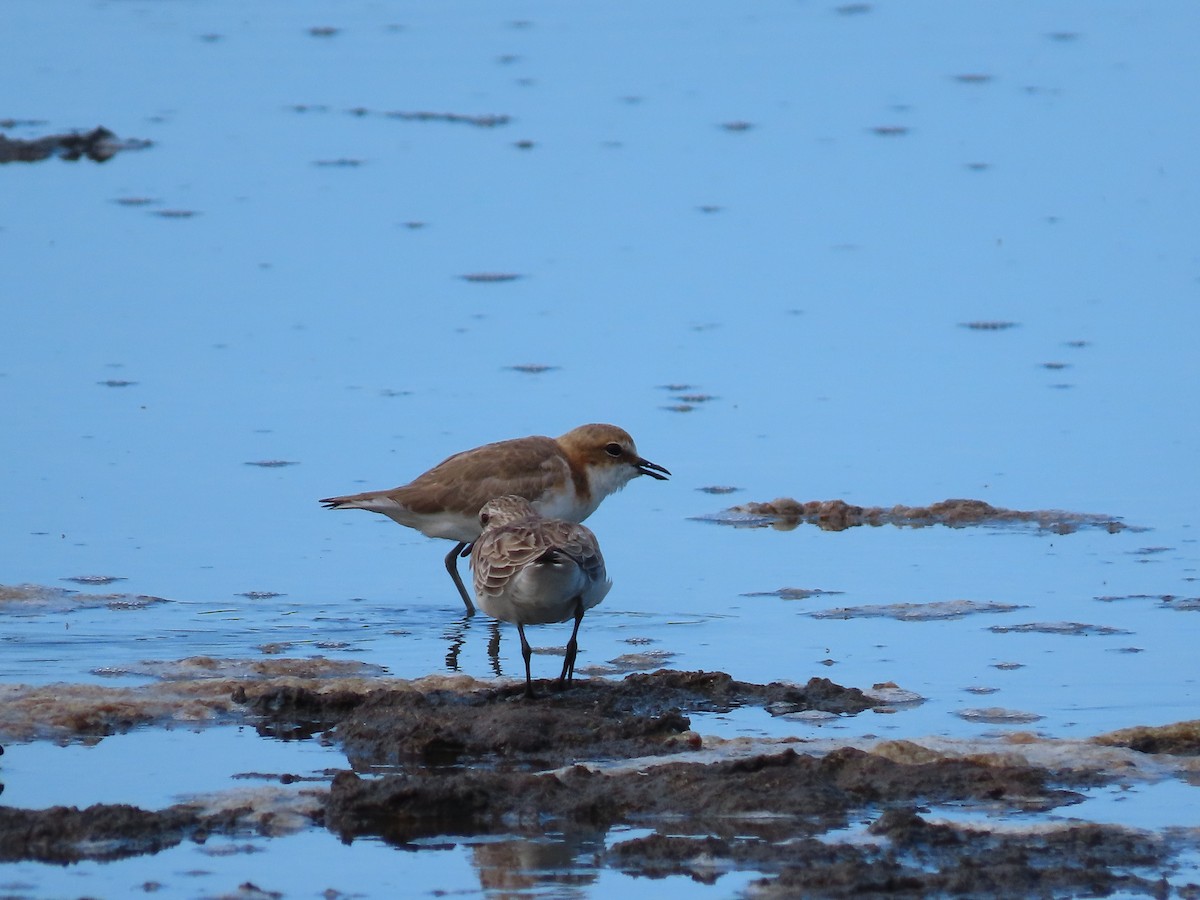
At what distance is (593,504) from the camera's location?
34.7ft

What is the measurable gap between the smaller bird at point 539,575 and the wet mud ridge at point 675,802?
14.6 inches

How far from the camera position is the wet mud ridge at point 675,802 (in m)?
5.70

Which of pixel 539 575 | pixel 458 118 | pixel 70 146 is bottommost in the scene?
pixel 539 575

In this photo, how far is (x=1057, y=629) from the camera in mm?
8695

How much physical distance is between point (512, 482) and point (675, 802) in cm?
410

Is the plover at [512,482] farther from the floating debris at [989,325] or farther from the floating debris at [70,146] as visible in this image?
the floating debris at [70,146]

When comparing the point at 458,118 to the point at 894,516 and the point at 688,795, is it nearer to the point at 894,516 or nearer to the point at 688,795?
the point at 894,516

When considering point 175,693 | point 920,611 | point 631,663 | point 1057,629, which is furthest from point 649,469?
point 175,693

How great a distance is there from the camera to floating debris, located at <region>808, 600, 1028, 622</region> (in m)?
8.95

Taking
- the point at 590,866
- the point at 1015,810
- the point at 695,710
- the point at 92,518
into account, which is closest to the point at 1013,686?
the point at 695,710

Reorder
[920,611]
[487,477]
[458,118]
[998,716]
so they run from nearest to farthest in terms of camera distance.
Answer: [998,716]
[920,611]
[487,477]
[458,118]

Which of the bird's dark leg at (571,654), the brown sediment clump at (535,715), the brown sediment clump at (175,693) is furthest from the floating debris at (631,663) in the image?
the brown sediment clump at (175,693)

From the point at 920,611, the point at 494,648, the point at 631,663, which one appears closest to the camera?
the point at 631,663

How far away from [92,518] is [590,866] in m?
5.13
